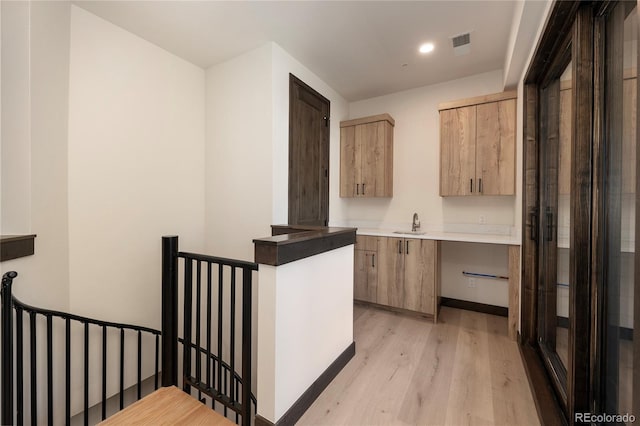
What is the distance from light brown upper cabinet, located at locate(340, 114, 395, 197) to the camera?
139 inches

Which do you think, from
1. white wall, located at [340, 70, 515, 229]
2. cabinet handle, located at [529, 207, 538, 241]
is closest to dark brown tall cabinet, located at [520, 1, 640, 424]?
cabinet handle, located at [529, 207, 538, 241]

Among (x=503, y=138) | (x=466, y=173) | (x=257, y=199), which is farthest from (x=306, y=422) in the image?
(x=503, y=138)

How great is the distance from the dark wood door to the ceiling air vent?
1496 millimetres

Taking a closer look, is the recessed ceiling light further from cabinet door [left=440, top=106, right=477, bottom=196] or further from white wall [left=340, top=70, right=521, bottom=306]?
white wall [left=340, top=70, right=521, bottom=306]

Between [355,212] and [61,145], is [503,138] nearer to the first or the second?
[355,212]

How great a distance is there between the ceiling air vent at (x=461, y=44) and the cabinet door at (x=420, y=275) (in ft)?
6.30

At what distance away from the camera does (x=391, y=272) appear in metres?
3.07

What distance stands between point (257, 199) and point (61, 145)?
152 cm

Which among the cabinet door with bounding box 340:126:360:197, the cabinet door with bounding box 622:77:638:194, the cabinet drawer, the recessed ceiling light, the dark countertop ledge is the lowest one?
the cabinet drawer

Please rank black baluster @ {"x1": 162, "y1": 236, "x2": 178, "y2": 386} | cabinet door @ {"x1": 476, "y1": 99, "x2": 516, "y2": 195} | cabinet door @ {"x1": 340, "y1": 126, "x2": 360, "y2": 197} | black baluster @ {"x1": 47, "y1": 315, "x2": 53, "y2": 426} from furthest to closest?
cabinet door @ {"x1": 340, "y1": 126, "x2": 360, "y2": 197}
cabinet door @ {"x1": 476, "y1": 99, "x2": 516, "y2": 195}
black baluster @ {"x1": 162, "y1": 236, "x2": 178, "y2": 386}
black baluster @ {"x1": 47, "y1": 315, "x2": 53, "y2": 426}

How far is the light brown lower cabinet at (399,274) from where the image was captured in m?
2.85

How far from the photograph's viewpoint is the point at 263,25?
229cm

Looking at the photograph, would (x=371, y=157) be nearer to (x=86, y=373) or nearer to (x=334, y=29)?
(x=334, y=29)

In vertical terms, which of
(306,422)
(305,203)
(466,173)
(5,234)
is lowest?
(306,422)
